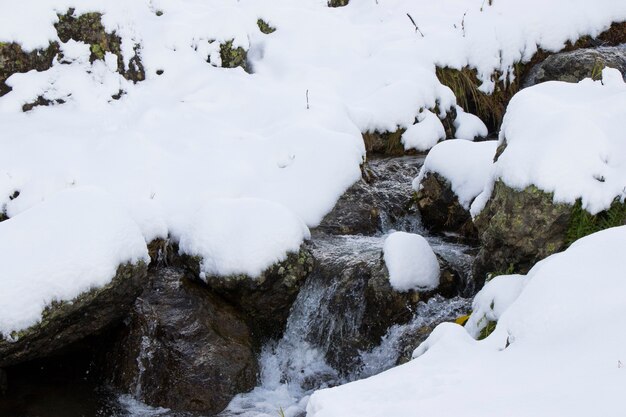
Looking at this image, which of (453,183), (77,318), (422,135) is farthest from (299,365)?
(422,135)

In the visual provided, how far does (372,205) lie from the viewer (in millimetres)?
6801

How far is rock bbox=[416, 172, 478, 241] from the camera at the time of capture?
6.45 metres

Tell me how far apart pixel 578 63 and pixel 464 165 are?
10.9ft

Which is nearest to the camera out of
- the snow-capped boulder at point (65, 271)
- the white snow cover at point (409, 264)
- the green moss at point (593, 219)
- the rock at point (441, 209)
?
the green moss at point (593, 219)

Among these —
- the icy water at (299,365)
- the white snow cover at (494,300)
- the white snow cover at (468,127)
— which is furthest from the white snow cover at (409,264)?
the white snow cover at (468,127)

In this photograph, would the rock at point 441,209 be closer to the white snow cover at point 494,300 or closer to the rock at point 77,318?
the white snow cover at point 494,300

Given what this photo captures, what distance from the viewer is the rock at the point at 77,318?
174 inches

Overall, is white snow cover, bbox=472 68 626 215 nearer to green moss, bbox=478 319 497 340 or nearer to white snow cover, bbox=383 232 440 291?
white snow cover, bbox=383 232 440 291

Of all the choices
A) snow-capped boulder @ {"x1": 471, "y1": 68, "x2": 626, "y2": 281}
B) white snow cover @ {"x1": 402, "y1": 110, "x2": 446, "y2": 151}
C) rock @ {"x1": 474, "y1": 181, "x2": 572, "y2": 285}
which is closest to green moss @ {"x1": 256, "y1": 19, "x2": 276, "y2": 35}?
white snow cover @ {"x1": 402, "y1": 110, "x2": 446, "y2": 151}

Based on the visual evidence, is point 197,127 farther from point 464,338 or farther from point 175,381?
point 464,338

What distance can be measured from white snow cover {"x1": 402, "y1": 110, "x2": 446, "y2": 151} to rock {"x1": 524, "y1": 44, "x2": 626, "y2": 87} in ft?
6.44

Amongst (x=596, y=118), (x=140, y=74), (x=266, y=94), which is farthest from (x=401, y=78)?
(x=596, y=118)

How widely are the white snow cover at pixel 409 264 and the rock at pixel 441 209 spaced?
3.58 ft

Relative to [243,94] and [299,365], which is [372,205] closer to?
[299,365]
